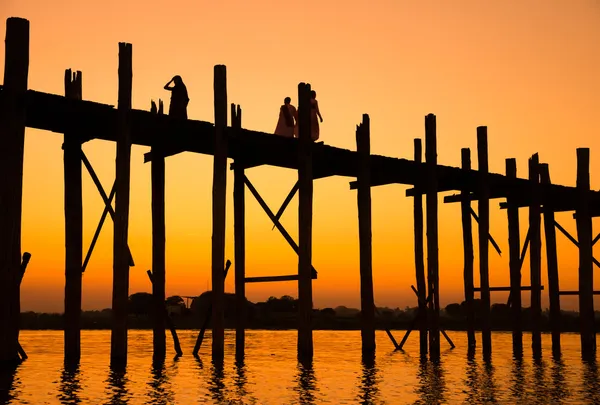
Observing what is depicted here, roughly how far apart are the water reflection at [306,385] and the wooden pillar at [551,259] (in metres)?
8.07

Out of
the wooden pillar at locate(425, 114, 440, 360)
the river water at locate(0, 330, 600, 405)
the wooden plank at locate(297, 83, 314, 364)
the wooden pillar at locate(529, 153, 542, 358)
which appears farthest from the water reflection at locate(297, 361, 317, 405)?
the wooden pillar at locate(529, 153, 542, 358)

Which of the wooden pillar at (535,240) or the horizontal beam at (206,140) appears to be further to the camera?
the wooden pillar at (535,240)

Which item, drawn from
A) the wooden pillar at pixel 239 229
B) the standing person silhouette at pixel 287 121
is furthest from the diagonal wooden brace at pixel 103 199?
the standing person silhouette at pixel 287 121

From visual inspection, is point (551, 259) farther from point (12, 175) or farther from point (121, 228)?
point (12, 175)

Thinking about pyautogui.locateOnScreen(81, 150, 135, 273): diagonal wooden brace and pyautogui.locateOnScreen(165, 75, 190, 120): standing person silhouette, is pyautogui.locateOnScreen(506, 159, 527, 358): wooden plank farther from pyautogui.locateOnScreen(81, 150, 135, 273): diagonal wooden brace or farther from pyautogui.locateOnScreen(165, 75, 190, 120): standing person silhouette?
pyautogui.locateOnScreen(81, 150, 135, 273): diagonal wooden brace

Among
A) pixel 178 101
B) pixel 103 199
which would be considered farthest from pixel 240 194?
pixel 103 199

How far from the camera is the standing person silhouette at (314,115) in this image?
60.5 feet

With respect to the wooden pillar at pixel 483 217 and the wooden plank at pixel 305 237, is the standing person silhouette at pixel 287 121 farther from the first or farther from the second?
the wooden pillar at pixel 483 217

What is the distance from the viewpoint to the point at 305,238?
17.6 metres

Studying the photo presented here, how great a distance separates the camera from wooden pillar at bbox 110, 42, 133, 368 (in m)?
14.9

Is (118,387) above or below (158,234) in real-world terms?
below

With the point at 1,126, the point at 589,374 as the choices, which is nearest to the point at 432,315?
the point at 589,374

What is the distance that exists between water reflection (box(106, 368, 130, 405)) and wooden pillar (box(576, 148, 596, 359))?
12972mm

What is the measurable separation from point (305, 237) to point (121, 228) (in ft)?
13.9
